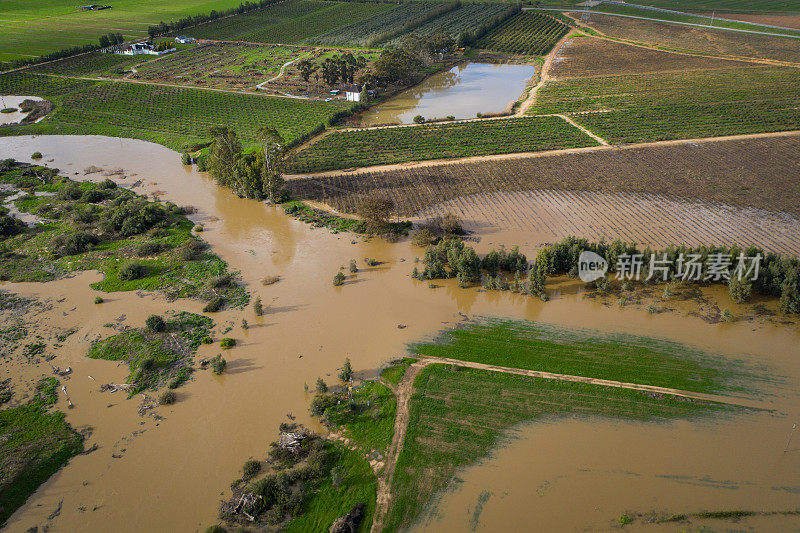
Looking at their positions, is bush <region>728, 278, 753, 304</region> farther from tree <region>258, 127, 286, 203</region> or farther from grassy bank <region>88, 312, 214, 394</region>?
tree <region>258, 127, 286, 203</region>

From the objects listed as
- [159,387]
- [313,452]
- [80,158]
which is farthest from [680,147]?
[80,158]

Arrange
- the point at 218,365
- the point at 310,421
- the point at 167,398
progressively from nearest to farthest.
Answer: the point at 310,421 → the point at 167,398 → the point at 218,365

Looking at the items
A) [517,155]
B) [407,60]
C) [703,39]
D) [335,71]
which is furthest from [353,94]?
[703,39]

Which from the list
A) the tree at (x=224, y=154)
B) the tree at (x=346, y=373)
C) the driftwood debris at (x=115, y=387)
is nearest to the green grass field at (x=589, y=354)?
the tree at (x=346, y=373)

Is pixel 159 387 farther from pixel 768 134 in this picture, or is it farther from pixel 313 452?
pixel 768 134

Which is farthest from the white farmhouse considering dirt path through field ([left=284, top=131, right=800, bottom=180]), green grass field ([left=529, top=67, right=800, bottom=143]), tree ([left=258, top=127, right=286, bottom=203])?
tree ([left=258, top=127, right=286, bottom=203])

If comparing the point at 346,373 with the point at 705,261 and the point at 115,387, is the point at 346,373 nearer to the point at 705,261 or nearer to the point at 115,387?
the point at 115,387
